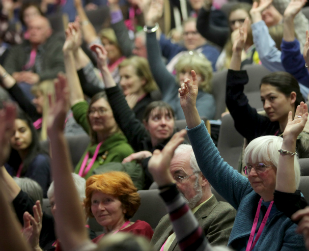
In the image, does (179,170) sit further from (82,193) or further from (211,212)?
(82,193)

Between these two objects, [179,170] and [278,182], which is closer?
[278,182]

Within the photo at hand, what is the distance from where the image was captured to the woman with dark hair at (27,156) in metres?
3.10

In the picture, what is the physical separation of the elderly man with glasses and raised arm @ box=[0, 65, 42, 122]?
2.00m

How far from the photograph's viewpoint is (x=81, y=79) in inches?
143

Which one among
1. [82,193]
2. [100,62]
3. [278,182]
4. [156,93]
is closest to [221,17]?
[156,93]

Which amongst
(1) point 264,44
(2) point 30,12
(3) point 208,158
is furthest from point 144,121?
(2) point 30,12

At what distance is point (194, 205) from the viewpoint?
2.03 meters

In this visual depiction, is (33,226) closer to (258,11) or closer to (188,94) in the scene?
(188,94)

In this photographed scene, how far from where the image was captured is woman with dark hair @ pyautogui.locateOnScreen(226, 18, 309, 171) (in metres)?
2.41

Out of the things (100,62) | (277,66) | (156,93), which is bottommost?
(156,93)

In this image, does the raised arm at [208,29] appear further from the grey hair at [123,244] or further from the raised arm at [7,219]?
the grey hair at [123,244]

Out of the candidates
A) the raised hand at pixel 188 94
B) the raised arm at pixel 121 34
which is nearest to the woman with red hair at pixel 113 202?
the raised hand at pixel 188 94

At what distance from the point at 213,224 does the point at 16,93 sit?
230 centimetres

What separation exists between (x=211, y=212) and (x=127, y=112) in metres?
1.15
